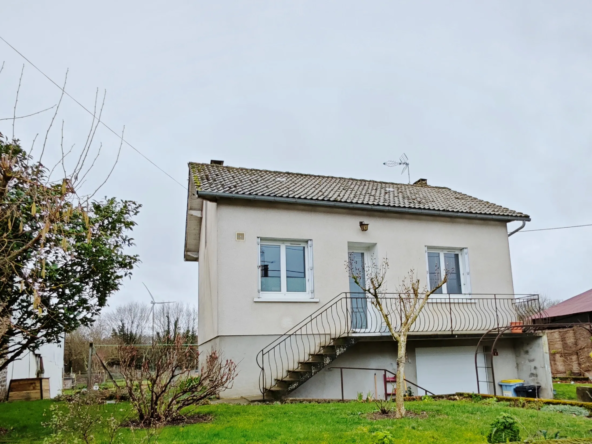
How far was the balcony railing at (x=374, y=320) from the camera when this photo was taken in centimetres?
1293

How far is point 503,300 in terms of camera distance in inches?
620

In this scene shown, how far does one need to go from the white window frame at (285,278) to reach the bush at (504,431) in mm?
7431

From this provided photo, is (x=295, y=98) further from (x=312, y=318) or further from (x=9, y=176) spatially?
(x=9, y=176)

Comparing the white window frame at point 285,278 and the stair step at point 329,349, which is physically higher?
the white window frame at point 285,278

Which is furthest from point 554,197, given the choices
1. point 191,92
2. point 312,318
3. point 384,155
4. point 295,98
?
point 191,92

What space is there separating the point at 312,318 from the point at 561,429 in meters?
6.85

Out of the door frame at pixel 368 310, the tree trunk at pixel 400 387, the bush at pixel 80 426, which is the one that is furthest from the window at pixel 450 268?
the bush at pixel 80 426

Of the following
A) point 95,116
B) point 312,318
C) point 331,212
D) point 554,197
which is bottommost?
point 312,318

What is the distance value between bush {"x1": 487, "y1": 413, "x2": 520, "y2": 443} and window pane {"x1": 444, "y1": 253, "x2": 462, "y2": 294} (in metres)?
9.25

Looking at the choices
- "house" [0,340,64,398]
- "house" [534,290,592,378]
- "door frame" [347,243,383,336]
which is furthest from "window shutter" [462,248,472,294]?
"house" [0,340,64,398]

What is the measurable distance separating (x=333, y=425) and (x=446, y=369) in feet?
24.7

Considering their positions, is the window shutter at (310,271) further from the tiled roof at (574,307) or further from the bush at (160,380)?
the tiled roof at (574,307)

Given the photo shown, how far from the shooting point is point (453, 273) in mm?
15750

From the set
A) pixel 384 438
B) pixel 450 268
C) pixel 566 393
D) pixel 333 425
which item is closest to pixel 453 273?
pixel 450 268
